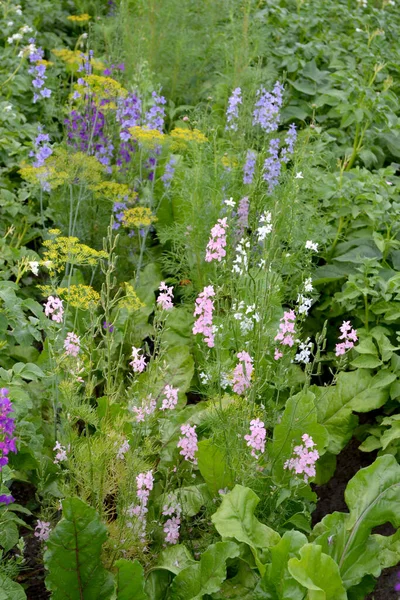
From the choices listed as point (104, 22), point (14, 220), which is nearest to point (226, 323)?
point (14, 220)

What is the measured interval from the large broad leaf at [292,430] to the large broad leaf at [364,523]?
240mm

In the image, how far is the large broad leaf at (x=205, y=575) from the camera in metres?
2.53

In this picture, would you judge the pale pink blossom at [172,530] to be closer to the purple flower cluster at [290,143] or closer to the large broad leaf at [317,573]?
the large broad leaf at [317,573]

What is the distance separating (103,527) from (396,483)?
1.00 m

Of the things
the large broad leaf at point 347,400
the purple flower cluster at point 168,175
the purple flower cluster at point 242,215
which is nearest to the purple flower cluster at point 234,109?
the purple flower cluster at point 168,175

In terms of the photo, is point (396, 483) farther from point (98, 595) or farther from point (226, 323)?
point (98, 595)

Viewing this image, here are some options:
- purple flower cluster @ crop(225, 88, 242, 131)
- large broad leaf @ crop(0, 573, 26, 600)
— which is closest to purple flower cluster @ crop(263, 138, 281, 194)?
purple flower cluster @ crop(225, 88, 242, 131)

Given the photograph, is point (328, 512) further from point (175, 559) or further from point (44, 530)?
point (44, 530)

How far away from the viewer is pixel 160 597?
2773 mm

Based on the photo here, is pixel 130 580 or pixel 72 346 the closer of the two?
pixel 130 580

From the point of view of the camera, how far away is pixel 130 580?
253 centimetres

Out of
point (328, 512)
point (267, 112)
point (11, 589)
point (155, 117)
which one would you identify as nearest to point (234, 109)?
point (267, 112)

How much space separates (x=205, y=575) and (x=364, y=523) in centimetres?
57

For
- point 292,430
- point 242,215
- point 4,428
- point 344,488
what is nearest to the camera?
point 4,428
